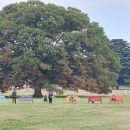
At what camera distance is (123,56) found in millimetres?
124750

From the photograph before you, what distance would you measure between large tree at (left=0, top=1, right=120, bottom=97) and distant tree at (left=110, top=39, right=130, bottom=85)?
154 feet

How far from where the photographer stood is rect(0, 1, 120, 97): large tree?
219 ft

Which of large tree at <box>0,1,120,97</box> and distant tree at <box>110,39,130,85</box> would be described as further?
distant tree at <box>110,39,130,85</box>

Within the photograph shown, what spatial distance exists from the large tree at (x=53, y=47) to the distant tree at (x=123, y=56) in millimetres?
46914

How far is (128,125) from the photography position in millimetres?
25531

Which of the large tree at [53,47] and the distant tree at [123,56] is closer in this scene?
the large tree at [53,47]

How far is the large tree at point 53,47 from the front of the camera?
219ft

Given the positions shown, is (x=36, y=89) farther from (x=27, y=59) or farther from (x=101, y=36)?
(x=101, y=36)

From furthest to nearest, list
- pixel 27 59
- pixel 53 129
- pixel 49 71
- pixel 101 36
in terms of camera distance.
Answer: pixel 101 36
pixel 49 71
pixel 27 59
pixel 53 129

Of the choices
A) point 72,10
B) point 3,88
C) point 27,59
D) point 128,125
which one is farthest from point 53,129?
point 72,10

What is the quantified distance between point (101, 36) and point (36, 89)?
1274cm

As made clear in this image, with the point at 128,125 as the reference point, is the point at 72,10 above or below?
above

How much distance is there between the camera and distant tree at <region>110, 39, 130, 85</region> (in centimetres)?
12162

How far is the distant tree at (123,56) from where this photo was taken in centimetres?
12162
